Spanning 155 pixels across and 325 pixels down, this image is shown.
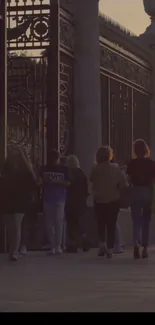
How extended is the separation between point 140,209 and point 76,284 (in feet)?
14.5

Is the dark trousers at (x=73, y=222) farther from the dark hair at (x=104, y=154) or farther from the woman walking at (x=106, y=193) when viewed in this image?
the dark hair at (x=104, y=154)

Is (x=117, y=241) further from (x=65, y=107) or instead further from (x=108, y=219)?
(x=65, y=107)

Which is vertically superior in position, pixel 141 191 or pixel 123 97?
pixel 123 97

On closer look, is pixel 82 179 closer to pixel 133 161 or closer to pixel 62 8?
pixel 133 161

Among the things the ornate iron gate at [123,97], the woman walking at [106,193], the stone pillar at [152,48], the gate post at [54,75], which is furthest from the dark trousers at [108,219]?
the stone pillar at [152,48]

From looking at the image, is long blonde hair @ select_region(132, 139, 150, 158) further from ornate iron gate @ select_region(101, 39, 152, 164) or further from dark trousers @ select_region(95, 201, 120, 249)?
ornate iron gate @ select_region(101, 39, 152, 164)

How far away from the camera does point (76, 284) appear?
37.8 ft

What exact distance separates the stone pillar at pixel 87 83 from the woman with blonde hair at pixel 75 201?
162 centimetres

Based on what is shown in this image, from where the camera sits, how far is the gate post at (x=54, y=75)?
57.1 feet

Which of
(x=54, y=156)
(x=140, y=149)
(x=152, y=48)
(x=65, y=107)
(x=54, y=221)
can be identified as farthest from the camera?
(x=152, y=48)

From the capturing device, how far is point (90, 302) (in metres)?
9.78

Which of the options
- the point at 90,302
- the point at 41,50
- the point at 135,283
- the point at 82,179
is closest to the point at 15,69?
the point at 41,50

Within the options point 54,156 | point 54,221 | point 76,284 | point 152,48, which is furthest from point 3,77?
point 152,48

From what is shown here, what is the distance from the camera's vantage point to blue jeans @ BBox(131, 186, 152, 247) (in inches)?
619
